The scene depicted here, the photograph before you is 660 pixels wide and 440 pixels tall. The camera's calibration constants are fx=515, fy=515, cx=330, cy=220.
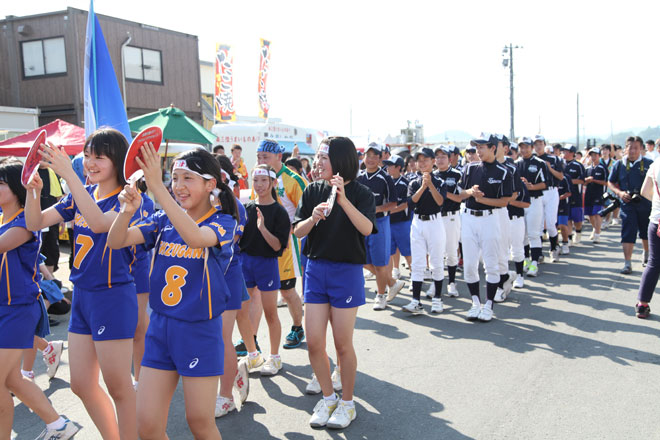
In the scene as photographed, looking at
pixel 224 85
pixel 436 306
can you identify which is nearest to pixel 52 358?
pixel 436 306

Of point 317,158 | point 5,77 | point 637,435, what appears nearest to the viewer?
point 637,435

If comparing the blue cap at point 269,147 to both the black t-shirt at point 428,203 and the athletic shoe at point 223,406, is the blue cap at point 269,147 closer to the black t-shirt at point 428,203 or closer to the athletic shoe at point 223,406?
the black t-shirt at point 428,203

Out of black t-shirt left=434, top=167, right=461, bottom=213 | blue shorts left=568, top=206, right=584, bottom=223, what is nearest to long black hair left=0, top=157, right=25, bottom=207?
black t-shirt left=434, top=167, right=461, bottom=213

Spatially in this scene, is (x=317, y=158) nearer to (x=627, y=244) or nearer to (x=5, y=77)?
(x=627, y=244)

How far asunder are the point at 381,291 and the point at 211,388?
188 inches

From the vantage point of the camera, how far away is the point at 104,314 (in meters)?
3.11

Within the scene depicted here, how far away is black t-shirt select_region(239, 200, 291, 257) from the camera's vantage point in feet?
16.3

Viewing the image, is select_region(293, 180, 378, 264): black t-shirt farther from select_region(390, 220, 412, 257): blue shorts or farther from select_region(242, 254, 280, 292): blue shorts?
select_region(390, 220, 412, 257): blue shorts

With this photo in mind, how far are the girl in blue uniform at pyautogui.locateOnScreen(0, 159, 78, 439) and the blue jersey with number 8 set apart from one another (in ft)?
3.81

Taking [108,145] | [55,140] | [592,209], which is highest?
[55,140]

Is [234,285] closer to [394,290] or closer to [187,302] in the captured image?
[187,302]

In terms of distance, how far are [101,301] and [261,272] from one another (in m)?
2.00

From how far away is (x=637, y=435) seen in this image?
371 centimetres

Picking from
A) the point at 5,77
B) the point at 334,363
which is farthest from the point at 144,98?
the point at 334,363
